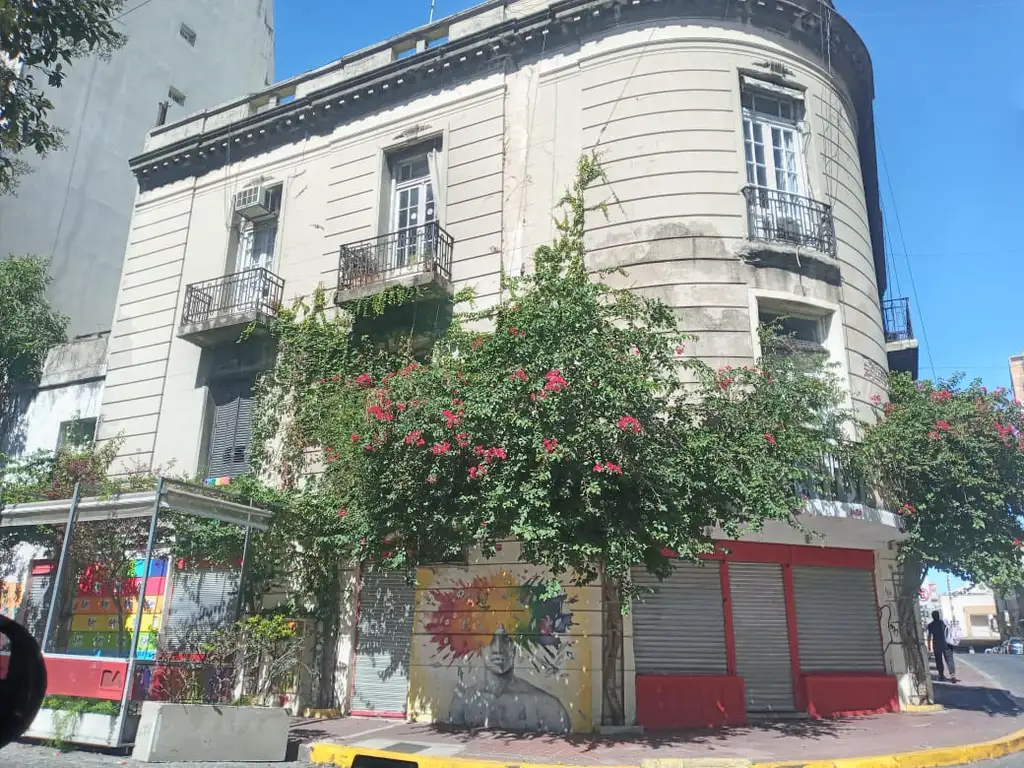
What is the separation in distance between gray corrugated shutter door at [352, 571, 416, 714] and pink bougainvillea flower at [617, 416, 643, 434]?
17.6ft

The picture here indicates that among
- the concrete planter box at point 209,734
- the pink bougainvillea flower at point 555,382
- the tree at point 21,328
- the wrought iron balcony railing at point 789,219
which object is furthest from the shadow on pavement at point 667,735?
the tree at point 21,328

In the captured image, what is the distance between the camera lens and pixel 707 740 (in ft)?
32.3

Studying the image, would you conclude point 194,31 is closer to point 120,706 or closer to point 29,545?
point 29,545

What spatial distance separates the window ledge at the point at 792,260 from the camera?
12.9 m

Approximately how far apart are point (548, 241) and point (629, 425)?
5.72m

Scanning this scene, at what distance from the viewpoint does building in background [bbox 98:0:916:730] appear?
11.9 m

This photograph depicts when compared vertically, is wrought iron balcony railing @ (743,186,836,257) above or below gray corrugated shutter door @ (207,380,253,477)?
above

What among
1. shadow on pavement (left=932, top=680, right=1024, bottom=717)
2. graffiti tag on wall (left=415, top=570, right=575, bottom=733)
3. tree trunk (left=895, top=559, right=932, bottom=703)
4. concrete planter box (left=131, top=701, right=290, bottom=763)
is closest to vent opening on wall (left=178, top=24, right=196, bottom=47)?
graffiti tag on wall (left=415, top=570, right=575, bottom=733)

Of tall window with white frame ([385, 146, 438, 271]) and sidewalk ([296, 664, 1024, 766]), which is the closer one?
sidewalk ([296, 664, 1024, 766])

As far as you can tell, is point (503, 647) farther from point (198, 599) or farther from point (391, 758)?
point (198, 599)

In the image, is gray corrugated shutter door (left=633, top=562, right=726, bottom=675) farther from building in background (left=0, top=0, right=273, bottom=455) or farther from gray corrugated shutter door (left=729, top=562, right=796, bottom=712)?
building in background (left=0, top=0, right=273, bottom=455)

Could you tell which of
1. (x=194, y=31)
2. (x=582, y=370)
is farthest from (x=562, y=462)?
(x=194, y=31)

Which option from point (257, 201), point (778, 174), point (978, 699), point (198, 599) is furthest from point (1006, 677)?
point (257, 201)

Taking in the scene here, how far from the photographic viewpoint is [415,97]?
16156mm
